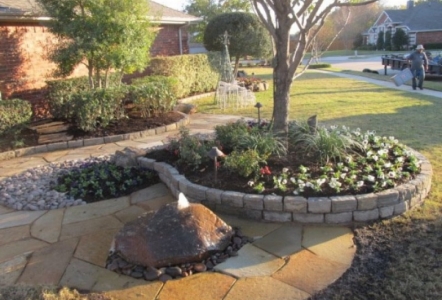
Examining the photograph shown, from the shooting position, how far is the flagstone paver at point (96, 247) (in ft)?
9.58

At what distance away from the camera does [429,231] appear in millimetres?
3131

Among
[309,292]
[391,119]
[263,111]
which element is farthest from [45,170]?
[391,119]

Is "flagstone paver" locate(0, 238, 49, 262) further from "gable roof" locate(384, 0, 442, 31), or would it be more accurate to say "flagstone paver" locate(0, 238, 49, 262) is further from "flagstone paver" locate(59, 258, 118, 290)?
"gable roof" locate(384, 0, 442, 31)

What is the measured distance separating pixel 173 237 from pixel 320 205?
1.32 m

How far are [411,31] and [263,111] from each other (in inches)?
1607

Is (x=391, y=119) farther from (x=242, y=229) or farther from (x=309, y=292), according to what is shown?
(x=309, y=292)

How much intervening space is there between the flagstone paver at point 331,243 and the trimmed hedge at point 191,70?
25.2ft

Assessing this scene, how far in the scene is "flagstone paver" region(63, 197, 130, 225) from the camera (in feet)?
12.2

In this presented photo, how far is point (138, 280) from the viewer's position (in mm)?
2633

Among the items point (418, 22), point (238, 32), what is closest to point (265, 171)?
point (238, 32)

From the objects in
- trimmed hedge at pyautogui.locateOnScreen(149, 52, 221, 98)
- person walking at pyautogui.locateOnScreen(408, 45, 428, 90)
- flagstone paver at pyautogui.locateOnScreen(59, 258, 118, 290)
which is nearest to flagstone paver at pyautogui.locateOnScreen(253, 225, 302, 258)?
flagstone paver at pyautogui.locateOnScreen(59, 258, 118, 290)

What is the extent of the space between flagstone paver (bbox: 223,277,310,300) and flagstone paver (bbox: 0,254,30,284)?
61.5 inches

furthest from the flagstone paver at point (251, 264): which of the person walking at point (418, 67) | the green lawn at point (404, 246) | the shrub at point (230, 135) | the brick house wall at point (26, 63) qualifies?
the person walking at point (418, 67)

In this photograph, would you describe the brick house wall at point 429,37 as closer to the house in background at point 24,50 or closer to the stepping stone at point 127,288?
the house in background at point 24,50
